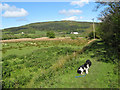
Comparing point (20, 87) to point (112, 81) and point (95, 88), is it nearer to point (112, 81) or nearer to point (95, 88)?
point (95, 88)

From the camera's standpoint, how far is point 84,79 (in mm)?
6859

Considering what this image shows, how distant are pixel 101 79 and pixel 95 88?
1.19 m

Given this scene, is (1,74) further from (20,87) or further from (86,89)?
(86,89)

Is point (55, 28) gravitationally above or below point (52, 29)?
above

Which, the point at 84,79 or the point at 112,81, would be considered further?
the point at 84,79

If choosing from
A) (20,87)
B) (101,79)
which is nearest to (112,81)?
(101,79)

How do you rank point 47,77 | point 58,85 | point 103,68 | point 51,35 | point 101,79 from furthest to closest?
point 51,35, point 103,68, point 47,77, point 101,79, point 58,85

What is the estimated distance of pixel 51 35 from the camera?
64.9 metres

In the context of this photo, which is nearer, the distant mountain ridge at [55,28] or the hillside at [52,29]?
the hillside at [52,29]

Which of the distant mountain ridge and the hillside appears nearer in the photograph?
the hillside

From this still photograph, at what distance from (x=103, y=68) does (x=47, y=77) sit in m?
4.23

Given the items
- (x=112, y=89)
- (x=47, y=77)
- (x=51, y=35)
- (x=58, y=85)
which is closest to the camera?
(x=112, y=89)

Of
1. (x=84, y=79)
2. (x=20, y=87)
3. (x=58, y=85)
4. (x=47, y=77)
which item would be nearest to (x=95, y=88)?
(x=84, y=79)

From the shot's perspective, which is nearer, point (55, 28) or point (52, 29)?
point (52, 29)
